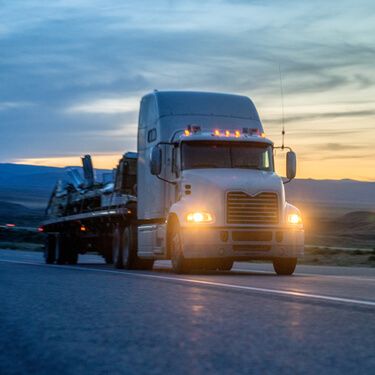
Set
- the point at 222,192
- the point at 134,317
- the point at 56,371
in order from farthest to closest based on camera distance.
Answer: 1. the point at 222,192
2. the point at 134,317
3. the point at 56,371

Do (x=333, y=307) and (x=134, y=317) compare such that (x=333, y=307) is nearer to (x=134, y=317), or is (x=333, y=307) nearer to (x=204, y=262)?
(x=134, y=317)

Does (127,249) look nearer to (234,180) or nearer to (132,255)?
(132,255)

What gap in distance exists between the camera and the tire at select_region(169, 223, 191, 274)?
1945 centimetres

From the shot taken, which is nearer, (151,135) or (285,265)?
(285,265)

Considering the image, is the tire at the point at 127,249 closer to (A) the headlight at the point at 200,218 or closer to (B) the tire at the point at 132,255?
(B) the tire at the point at 132,255

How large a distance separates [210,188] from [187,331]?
11911 millimetres

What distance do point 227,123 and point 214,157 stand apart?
58.4 inches

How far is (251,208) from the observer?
1948 cm

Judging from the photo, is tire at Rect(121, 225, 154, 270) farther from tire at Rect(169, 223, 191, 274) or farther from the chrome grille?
the chrome grille

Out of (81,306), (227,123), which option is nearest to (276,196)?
(227,123)

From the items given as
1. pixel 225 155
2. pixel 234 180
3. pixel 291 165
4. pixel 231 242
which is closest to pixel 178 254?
pixel 231 242

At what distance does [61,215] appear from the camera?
1292 inches

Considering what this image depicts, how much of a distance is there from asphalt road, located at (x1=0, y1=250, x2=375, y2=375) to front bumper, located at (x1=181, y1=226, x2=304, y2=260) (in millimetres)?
6254

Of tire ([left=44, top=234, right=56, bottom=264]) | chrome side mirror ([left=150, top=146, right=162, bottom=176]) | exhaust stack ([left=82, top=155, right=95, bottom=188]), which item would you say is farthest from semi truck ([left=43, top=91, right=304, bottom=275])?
tire ([left=44, top=234, right=56, bottom=264])
